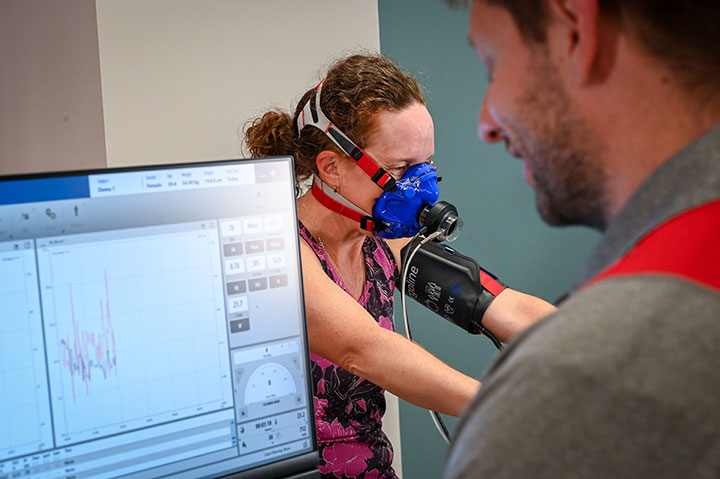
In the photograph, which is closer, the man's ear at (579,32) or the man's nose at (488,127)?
the man's ear at (579,32)

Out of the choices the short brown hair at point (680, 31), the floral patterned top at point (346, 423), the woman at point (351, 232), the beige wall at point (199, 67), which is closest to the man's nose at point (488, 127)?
the short brown hair at point (680, 31)

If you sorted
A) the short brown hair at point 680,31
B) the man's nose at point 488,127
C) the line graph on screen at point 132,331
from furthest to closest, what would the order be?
the line graph on screen at point 132,331, the man's nose at point 488,127, the short brown hair at point 680,31

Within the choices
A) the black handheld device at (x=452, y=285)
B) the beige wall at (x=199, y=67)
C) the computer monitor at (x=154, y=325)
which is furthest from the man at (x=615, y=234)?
the beige wall at (x=199, y=67)

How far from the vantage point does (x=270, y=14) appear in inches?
71.2

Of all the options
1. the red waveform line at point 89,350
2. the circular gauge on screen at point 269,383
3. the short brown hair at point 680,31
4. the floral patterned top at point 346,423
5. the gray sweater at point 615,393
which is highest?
the short brown hair at point 680,31

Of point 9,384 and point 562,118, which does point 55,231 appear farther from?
point 562,118

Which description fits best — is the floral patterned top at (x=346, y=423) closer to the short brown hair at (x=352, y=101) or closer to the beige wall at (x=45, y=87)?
the short brown hair at (x=352, y=101)

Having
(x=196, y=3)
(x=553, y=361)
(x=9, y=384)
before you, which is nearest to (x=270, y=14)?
(x=196, y=3)

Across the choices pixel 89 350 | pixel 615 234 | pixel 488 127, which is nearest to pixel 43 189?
pixel 89 350

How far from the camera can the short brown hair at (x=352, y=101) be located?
4.64 feet

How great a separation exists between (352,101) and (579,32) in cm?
97

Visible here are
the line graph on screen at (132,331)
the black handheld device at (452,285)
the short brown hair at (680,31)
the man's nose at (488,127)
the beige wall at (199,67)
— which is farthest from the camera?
the beige wall at (199,67)

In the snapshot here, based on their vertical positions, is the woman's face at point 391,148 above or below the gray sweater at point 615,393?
above

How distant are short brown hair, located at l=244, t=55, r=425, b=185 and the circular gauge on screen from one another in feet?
2.36
